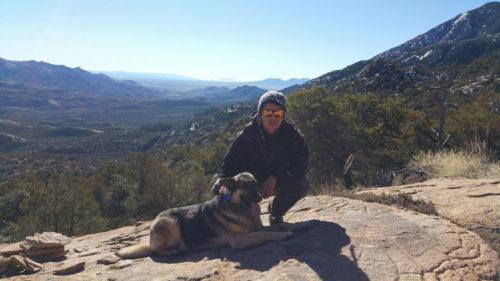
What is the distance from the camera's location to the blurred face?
6.29 metres

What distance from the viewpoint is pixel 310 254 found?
536 centimetres

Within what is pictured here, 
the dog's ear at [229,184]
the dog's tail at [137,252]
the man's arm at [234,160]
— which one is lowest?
the dog's tail at [137,252]

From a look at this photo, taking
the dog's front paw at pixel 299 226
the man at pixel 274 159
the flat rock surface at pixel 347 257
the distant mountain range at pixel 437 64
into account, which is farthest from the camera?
the distant mountain range at pixel 437 64

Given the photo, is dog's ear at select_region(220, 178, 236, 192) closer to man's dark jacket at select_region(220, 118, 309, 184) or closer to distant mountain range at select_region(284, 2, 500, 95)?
man's dark jacket at select_region(220, 118, 309, 184)

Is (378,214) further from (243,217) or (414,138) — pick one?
(414,138)

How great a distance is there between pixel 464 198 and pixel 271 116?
3.48m

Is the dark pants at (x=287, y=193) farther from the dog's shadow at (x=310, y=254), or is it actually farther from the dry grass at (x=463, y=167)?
the dry grass at (x=463, y=167)

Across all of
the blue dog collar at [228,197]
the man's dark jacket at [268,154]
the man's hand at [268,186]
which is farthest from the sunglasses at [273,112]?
the blue dog collar at [228,197]

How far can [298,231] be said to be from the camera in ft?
20.3

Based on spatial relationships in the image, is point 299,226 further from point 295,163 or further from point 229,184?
point 229,184

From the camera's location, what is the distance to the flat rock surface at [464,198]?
20.4 ft

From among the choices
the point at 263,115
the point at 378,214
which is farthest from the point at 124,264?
the point at 378,214

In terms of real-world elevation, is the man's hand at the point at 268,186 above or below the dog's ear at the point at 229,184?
below

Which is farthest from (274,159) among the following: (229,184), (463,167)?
(463,167)
